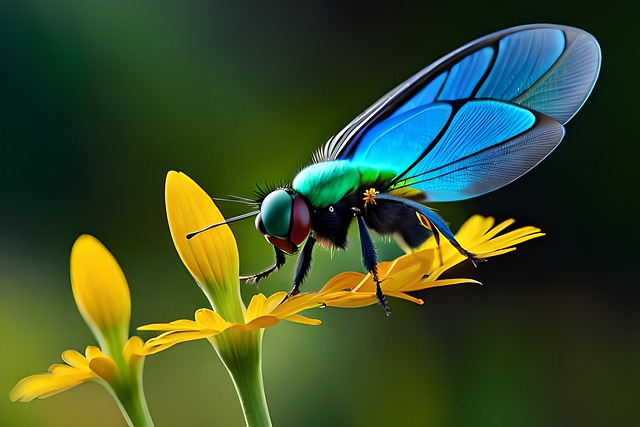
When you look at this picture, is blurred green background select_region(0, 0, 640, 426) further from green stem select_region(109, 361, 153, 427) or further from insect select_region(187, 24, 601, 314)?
green stem select_region(109, 361, 153, 427)

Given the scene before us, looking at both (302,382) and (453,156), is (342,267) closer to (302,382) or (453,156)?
(302,382)

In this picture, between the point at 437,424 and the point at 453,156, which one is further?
the point at 437,424

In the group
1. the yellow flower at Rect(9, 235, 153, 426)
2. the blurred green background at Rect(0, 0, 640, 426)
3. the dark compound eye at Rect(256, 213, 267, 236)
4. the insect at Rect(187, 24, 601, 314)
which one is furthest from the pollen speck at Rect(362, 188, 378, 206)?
the blurred green background at Rect(0, 0, 640, 426)

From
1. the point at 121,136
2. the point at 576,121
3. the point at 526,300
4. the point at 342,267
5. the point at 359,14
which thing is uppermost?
the point at 359,14

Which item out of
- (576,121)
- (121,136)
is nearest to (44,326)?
(121,136)

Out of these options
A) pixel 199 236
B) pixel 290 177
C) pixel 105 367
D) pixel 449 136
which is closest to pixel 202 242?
pixel 199 236

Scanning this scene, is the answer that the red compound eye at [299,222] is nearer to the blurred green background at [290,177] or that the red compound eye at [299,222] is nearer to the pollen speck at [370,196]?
the pollen speck at [370,196]

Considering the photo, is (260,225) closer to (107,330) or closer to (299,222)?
(299,222)
